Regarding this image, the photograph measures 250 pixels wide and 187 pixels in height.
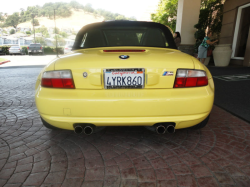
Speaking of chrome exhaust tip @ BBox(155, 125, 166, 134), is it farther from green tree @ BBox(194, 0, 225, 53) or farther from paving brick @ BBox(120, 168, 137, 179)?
green tree @ BBox(194, 0, 225, 53)

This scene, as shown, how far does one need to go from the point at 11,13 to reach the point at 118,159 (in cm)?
17534

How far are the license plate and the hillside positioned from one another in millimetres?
151629

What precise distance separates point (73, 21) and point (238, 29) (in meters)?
158

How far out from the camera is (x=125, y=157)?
2.11 metres

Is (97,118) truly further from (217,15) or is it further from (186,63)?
(217,15)

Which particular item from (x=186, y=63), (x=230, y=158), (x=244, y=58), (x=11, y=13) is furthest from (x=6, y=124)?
(x=11, y=13)

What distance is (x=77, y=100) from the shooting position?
1.94 meters

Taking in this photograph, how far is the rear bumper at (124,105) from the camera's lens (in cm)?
193

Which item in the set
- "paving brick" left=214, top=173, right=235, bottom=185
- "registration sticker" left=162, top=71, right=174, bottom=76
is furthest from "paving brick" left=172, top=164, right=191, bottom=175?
"registration sticker" left=162, top=71, right=174, bottom=76

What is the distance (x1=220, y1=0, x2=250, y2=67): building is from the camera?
1085 centimetres

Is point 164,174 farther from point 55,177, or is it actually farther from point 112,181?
point 55,177

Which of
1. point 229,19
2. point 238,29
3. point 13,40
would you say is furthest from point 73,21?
point 238,29

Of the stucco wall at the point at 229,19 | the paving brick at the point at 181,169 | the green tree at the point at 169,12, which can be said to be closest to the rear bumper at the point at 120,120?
the paving brick at the point at 181,169

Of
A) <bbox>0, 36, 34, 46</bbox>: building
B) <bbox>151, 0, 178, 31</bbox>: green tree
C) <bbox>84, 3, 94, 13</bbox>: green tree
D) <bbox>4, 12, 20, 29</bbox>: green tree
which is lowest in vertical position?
<bbox>0, 36, 34, 46</bbox>: building
